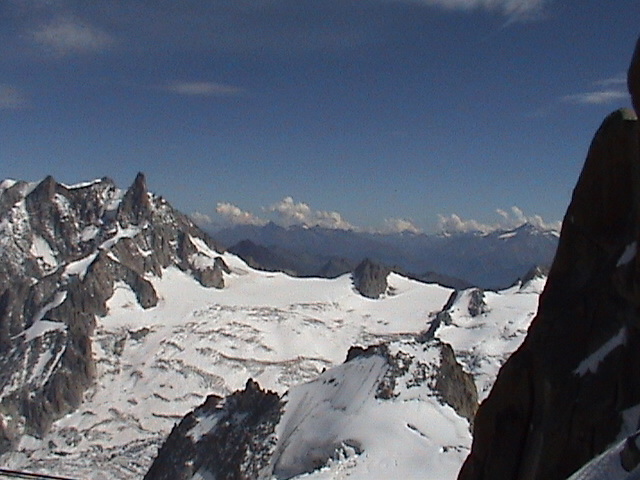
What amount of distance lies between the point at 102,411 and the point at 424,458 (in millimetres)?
115379

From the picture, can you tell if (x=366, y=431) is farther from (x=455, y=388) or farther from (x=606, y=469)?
(x=606, y=469)

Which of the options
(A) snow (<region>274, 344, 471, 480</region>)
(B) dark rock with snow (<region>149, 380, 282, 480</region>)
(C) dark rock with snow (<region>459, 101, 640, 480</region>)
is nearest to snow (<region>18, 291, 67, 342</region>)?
A: (B) dark rock with snow (<region>149, 380, 282, 480</region>)

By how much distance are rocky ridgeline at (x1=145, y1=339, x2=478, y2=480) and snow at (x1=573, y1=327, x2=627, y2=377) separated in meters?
43.2

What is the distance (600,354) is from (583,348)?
86cm

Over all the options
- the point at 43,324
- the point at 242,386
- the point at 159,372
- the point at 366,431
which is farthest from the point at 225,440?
the point at 43,324

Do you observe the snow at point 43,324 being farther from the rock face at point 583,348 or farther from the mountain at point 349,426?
A: the rock face at point 583,348

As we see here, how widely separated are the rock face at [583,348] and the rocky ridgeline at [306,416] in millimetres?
40742

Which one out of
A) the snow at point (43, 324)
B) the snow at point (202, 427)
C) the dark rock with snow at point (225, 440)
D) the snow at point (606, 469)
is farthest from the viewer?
the snow at point (43, 324)

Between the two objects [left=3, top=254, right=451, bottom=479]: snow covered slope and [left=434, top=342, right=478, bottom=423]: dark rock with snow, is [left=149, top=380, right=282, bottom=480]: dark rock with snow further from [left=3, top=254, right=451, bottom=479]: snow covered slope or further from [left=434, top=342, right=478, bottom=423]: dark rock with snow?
[left=3, top=254, right=451, bottom=479]: snow covered slope

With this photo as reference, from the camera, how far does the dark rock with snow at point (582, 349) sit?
60.5 ft

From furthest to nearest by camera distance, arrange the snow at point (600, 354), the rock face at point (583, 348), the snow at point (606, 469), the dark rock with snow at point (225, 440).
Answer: the dark rock with snow at point (225, 440)
the snow at point (600, 354)
the rock face at point (583, 348)
the snow at point (606, 469)

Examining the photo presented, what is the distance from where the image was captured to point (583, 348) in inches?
797

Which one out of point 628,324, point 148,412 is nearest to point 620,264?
point 628,324


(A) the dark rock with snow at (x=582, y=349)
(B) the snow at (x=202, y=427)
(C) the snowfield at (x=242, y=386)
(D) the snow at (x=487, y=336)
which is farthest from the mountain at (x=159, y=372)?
(A) the dark rock with snow at (x=582, y=349)
